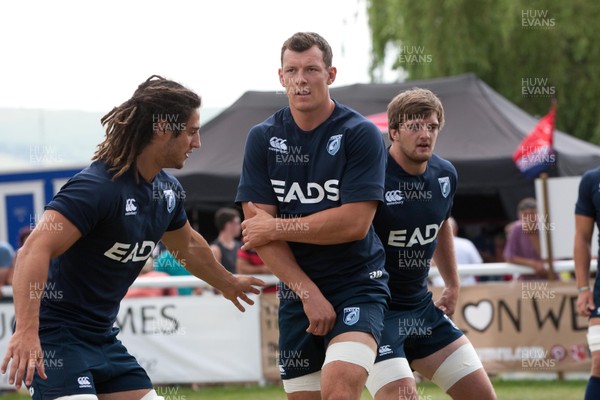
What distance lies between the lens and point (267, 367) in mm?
11945

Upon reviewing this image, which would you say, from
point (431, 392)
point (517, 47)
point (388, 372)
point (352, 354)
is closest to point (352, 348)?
point (352, 354)

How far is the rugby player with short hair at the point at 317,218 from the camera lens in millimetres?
5176

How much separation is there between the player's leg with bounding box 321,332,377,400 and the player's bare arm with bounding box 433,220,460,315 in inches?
59.5

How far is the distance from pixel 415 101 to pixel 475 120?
9.96 metres

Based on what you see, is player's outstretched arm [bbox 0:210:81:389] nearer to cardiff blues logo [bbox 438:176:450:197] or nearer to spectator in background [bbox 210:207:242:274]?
cardiff blues logo [bbox 438:176:450:197]

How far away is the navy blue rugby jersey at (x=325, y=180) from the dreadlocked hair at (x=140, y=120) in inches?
19.0

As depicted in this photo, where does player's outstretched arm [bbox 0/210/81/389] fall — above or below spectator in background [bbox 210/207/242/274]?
above

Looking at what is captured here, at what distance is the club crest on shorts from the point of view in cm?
520

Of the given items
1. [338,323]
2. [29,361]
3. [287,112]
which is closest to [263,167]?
[287,112]

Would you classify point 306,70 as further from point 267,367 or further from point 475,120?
point 475,120

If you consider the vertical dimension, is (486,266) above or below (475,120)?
below

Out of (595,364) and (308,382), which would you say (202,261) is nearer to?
(308,382)

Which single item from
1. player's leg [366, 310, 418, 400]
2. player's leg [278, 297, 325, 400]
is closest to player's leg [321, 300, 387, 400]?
player's leg [278, 297, 325, 400]

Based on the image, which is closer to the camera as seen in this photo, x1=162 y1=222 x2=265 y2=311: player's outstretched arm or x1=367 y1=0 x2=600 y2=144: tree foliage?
x1=162 y1=222 x2=265 y2=311: player's outstretched arm
